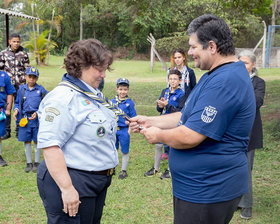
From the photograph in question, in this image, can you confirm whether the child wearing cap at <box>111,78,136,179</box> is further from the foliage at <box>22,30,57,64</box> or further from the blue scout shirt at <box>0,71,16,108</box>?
the foliage at <box>22,30,57,64</box>

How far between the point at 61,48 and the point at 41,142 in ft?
143

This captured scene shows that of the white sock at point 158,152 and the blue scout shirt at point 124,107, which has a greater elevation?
the blue scout shirt at point 124,107

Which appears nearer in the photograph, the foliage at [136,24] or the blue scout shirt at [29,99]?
the blue scout shirt at [29,99]

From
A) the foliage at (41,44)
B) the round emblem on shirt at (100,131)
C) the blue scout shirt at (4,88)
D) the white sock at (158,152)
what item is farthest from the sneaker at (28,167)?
the foliage at (41,44)

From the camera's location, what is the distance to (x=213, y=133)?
82.7 inches

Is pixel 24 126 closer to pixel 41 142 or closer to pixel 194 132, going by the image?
pixel 41 142

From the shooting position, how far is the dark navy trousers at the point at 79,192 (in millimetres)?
2301

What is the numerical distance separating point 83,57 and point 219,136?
106 cm

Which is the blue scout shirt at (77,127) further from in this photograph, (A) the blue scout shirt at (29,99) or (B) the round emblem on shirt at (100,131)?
(A) the blue scout shirt at (29,99)

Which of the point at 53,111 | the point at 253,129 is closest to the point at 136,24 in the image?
the point at 253,129

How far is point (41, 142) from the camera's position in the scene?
7.04 ft

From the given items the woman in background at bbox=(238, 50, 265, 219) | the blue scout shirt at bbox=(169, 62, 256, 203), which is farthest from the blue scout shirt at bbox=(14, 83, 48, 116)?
the blue scout shirt at bbox=(169, 62, 256, 203)

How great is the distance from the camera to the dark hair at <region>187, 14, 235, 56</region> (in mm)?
2193

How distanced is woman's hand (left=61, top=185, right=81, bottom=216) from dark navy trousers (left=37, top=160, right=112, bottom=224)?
7 centimetres
